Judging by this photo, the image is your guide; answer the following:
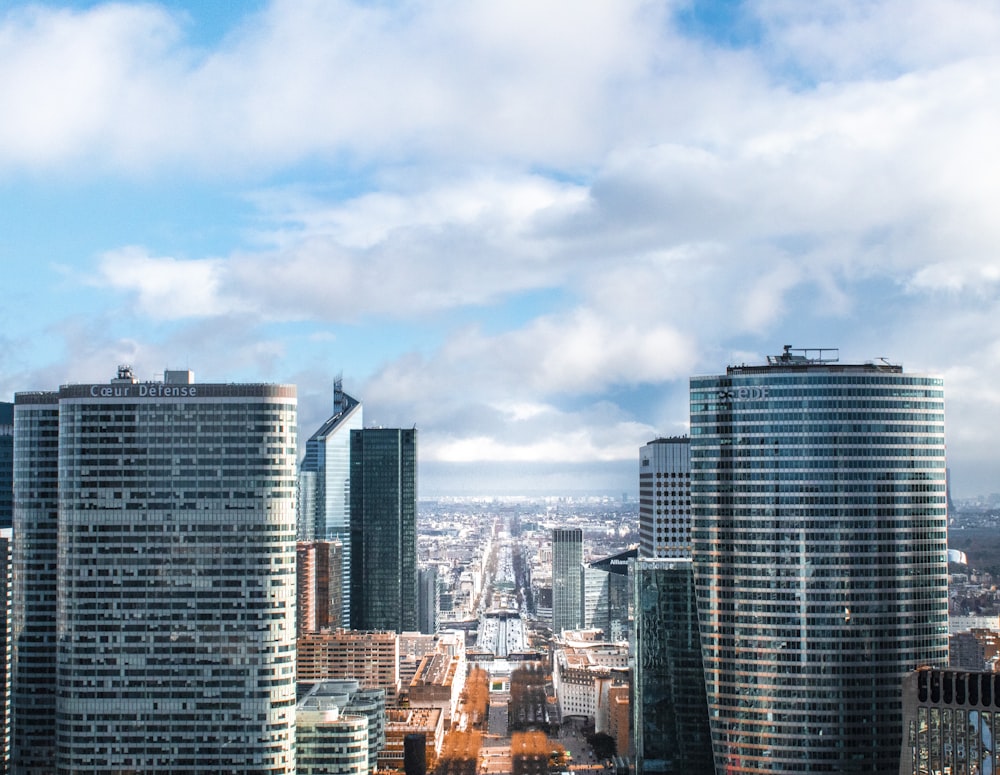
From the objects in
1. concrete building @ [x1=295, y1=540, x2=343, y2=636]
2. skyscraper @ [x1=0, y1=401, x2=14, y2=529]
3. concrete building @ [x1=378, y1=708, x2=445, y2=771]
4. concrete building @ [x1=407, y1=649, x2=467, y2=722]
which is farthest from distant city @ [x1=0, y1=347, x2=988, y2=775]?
concrete building @ [x1=295, y1=540, x2=343, y2=636]

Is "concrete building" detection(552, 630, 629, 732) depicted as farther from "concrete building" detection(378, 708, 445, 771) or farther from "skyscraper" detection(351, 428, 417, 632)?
"skyscraper" detection(351, 428, 417, 632)

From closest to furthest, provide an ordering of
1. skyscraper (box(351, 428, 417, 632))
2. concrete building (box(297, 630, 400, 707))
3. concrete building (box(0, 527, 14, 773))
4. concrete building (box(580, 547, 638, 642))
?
concrete building (box(0, 527, 14, 773)) → concrete building (box(297, 630, 400, 707)) → concrete building (box(580, 547, 638, 642)) → skyscraper (box(351, 428, 417, 632))

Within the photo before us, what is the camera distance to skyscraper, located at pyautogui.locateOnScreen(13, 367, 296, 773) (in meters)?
73.5

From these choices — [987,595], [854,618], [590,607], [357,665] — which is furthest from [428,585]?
[854,618]

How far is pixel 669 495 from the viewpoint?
10175 cm

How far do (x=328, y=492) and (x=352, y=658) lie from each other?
134 ft

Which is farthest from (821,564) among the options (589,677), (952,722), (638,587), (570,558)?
(570,558)

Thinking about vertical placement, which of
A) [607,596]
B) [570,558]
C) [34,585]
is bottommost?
[607,596]

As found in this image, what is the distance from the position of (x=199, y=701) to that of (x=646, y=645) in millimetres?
29367

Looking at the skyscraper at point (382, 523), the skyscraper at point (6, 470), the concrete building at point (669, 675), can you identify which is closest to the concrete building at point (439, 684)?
the skyscraper at point (382, 523)

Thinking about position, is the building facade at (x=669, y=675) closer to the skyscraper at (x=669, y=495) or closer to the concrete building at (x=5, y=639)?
the skyscraper at (x=669, y=495)

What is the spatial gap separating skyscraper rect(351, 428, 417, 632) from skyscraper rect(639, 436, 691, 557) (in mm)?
75809

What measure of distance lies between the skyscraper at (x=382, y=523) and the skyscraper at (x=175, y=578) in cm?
9726

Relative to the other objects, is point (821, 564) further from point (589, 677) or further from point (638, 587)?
point (589, 677)
